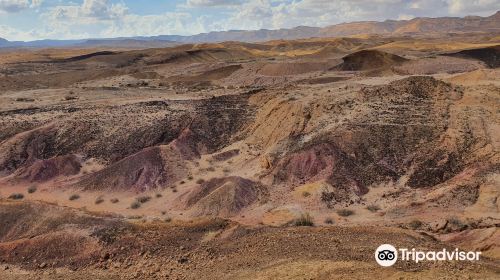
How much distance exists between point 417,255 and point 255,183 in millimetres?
11926

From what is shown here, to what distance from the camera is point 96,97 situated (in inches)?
1832

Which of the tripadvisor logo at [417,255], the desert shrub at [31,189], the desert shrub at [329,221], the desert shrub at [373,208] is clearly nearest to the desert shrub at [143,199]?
the desert shrub at [31,189]

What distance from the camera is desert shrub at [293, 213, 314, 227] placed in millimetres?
19672

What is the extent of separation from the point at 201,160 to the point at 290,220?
35.3 feet

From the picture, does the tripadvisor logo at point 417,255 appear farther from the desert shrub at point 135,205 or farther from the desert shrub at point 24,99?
the desert shrub at point 24,99

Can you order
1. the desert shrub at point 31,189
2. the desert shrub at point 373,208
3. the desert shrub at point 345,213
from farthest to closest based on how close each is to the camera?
the desert shrub at point 31,189
the desert shrub at point 373,208
the desert shrub at point 345,213

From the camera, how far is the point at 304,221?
65.2 ft

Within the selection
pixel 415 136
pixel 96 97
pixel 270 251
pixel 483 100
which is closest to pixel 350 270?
pixel 270 251

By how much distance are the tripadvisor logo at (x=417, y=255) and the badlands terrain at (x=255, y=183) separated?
0.37 m

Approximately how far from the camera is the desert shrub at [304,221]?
64.5ft

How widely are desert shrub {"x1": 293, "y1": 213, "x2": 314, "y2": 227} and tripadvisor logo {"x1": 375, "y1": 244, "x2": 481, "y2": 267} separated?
488cm

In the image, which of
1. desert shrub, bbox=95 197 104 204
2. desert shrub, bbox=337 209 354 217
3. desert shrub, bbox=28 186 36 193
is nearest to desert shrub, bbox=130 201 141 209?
desert shrub, bbox=95 197 104 204

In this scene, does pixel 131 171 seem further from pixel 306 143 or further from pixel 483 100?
pixel 483 100

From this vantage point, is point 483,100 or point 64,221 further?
point 483,100
